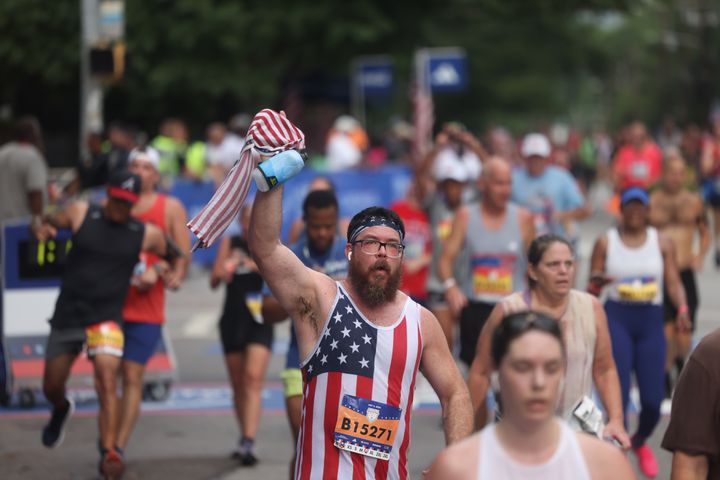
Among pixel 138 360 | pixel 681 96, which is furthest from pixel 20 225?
pixel 681 96

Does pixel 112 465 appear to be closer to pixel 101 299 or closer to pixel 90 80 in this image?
pixel 101 299

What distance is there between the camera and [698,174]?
29.8 metres

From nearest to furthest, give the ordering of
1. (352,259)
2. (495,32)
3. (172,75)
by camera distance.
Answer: (352,259), (172,75), (495,32)

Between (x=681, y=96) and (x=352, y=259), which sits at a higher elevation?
(x=681, y=96)

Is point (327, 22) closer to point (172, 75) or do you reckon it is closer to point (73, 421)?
point (172, 75)

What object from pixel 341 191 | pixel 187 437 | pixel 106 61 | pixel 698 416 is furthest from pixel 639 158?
pixel 698 416

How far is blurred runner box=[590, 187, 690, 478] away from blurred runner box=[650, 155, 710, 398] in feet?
7.59

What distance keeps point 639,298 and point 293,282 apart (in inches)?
165

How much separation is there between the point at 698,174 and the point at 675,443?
25883mm

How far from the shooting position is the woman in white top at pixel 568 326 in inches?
265

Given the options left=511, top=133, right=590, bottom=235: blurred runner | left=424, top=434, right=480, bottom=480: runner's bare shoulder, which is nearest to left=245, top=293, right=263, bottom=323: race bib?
left=511, top=133, right=590, bottom=235: blurred runner

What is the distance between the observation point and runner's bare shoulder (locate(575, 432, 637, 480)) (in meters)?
3.91

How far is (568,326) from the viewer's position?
6.82 metres

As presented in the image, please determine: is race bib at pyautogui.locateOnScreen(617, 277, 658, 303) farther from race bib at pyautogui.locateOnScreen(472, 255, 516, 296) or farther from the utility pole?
the utility pole
